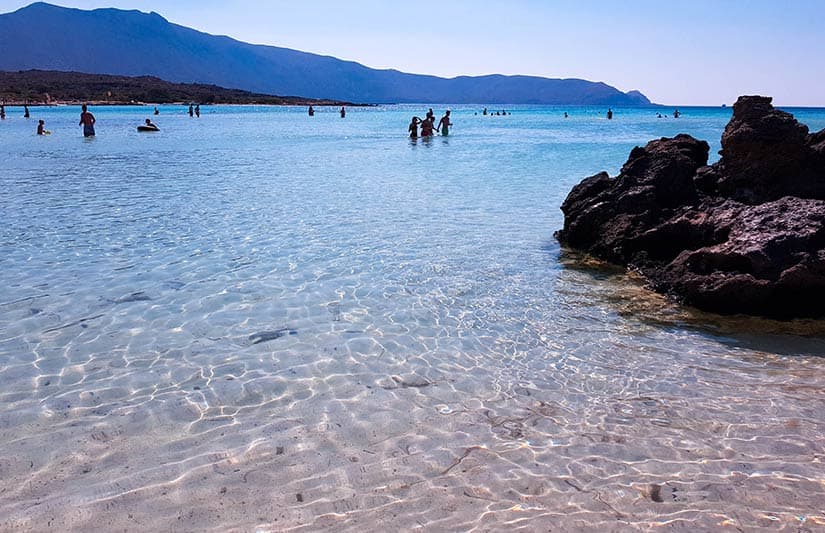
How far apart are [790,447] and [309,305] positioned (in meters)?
4.69

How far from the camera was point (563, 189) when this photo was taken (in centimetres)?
1723

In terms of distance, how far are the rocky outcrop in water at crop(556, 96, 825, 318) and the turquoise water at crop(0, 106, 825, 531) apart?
0.37 metres

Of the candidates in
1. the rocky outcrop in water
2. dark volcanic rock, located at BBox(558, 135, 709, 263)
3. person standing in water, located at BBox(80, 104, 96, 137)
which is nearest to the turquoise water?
the rocky outcrop in water

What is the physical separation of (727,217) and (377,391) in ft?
18.3

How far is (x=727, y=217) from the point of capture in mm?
8102

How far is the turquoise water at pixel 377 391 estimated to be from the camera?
3.59m

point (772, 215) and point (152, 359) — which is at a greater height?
point (772, 215)

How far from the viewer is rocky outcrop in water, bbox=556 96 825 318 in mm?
6875

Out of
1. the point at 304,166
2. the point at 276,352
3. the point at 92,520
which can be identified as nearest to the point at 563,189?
the point at 304,166

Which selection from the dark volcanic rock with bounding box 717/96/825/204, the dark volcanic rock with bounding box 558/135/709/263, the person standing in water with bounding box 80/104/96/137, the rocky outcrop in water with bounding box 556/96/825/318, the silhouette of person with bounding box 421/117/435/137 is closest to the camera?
the rocky outcrop in water with bounding box 556/96/825/318

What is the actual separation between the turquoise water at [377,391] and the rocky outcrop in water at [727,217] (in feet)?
1.20

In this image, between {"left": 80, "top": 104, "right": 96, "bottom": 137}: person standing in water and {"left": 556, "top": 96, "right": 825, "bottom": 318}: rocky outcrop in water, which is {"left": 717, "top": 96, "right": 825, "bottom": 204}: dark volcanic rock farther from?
{"left": 80, "top": 104, "right": 96, "bottom": 137}: person standing in water

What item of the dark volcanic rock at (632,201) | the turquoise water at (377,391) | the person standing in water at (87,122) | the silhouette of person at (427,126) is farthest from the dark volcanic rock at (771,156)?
the person standing in water at (87,122)

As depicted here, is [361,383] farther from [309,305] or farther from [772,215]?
[772,215]
